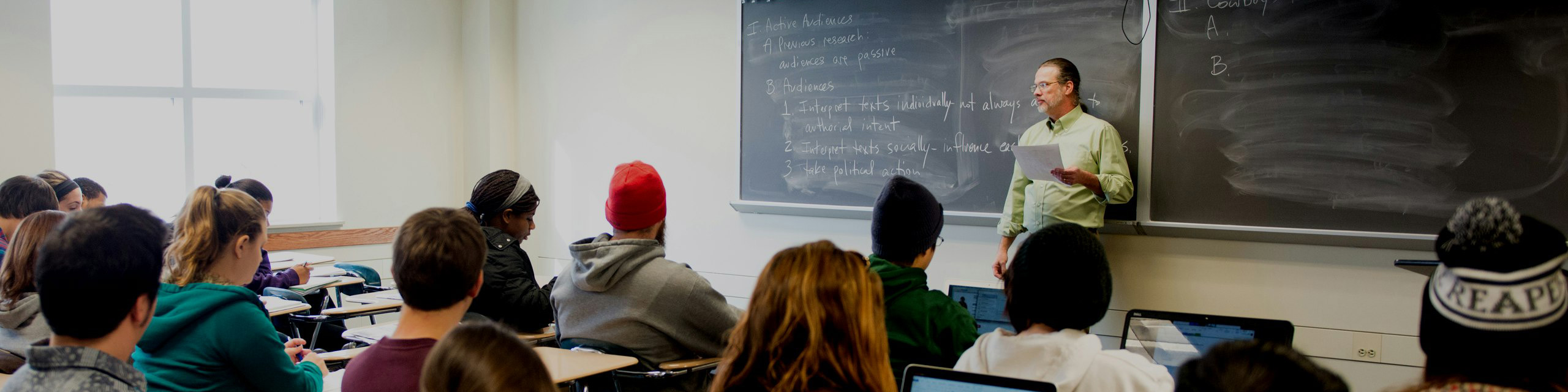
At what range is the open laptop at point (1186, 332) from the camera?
7.49ft

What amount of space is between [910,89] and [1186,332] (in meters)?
2.06

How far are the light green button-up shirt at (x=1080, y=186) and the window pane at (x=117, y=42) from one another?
4.85 metres

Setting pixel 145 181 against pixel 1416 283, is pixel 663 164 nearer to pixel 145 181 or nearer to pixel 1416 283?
pixel 145 181

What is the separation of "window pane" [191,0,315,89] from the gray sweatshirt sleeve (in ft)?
14.5

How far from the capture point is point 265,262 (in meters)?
3.84

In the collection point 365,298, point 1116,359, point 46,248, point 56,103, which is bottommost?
point 365,298

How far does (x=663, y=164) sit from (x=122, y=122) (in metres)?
3.11

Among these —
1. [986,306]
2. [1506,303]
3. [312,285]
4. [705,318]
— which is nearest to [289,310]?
[312,285]

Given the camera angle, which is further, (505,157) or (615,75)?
(505,157)

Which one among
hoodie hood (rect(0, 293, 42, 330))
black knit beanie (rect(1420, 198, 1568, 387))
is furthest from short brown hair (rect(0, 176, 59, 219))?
black knit beanie (rect(1420, 198, 1568, 387))

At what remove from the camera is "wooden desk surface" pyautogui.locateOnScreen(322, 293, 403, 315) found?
10.9 feet

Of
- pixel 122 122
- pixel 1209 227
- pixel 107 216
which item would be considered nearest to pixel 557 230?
pixel 122 122

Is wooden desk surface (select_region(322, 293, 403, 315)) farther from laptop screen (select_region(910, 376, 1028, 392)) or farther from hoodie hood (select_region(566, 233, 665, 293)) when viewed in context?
laptop screen (select_region(910, 376, 1028, 392))

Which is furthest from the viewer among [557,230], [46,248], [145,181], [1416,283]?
[557,230]
